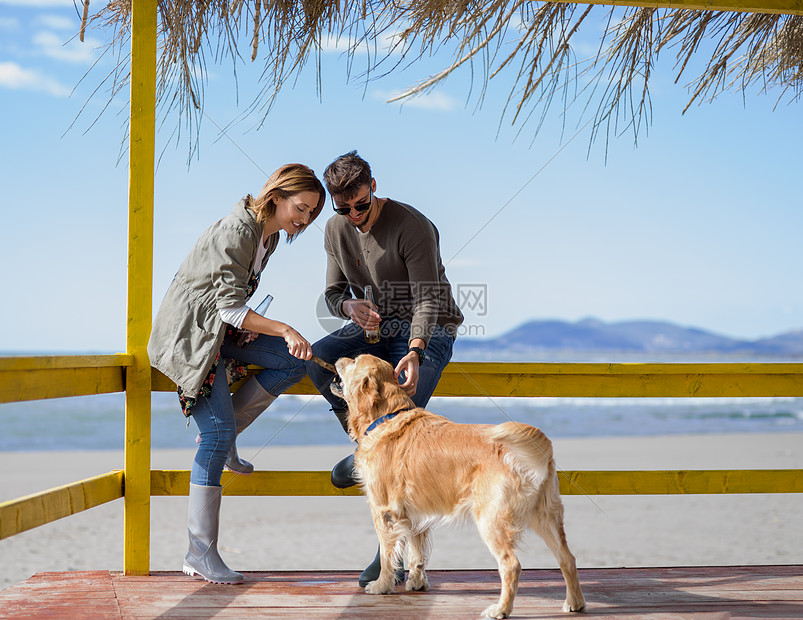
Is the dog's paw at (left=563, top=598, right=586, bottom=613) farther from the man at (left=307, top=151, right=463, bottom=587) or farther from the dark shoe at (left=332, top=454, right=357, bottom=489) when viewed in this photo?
the dark shoe at (left=332, top=454, right=357, bottom=489)

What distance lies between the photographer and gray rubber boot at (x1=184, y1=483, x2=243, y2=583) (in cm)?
299

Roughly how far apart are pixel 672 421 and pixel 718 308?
2863cm

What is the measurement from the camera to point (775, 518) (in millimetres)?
8125

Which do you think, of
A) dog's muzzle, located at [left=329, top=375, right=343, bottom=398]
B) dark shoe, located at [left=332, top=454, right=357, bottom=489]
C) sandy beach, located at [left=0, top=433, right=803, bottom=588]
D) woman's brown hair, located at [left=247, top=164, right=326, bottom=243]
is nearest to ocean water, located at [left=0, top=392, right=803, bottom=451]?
sandy beach, located at [left=0, top=433, right=803, bottom=588]

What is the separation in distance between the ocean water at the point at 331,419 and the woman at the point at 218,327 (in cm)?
1238

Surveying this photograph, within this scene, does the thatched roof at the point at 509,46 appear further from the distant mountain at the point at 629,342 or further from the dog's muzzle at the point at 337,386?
the distant mountain at the point at 629,342

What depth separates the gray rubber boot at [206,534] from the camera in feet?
9.82

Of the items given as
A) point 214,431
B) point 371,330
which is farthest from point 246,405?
point 371,330

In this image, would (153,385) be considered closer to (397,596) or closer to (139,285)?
(139,285)

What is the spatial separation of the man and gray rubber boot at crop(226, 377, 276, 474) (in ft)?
0.85

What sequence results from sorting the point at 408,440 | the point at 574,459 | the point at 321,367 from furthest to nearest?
the point at 574,459, the point at 321,367, the point at 408,440

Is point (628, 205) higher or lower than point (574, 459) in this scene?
higher

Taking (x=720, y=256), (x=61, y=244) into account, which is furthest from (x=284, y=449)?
(x=720, y=256)

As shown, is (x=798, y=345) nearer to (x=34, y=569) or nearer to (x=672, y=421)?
(x=672, y=421)
